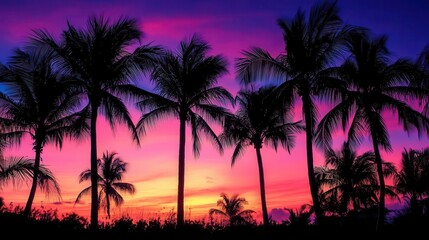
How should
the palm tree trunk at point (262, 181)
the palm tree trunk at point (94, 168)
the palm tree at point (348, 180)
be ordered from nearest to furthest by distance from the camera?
the palm tree trunk at point (94, 168) < the palm tree trunk at point (262, 181) < the palm tree at point (348, 180)

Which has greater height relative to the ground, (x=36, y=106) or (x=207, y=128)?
(x=36, y=106)

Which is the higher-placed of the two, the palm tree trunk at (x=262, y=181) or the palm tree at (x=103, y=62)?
the palm tree at (x=103, y=62)

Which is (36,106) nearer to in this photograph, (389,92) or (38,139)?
(38,139)

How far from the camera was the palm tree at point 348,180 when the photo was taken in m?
36.6

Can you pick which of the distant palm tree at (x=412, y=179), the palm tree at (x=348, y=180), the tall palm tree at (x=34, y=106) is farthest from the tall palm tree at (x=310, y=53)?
the distant palm tree at (x=412, y=179)

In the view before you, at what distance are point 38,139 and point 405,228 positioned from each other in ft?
66.3

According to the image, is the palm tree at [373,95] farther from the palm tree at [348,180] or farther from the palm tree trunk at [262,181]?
the palm tree at [348,180]

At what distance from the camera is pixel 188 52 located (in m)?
22.1

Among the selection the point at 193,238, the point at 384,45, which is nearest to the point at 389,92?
the point at 384,45

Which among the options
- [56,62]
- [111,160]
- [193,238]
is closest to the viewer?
[193,238]

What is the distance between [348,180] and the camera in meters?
37.4

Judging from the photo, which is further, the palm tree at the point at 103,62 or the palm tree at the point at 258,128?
the palm tree at the point at 258,128

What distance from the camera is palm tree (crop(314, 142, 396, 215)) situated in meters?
36.6

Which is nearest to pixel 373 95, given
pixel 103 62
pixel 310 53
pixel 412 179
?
pixel 310 53
